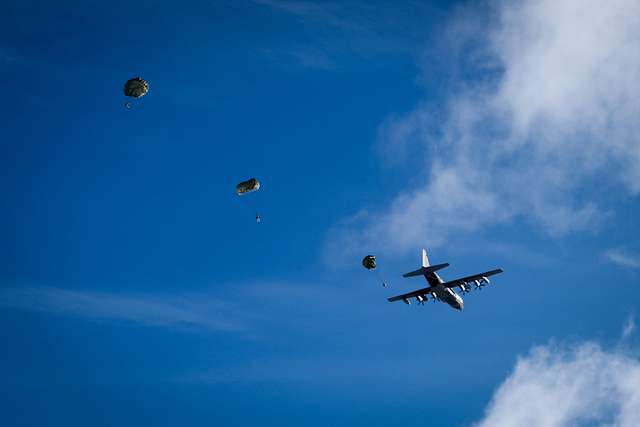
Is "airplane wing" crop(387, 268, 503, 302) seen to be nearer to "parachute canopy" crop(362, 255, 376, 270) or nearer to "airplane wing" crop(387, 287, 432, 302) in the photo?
"airplane wing" crop(387, 287, 432, 302)

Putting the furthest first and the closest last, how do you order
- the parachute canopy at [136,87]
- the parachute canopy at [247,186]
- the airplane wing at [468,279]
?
the airplane wing at [468,279]
the parachute canopy at [247,186]
the parachute canopy at [136,87]

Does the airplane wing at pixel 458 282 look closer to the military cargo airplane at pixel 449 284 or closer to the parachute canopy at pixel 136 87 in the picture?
the military cargo airplane at pixel 449 284

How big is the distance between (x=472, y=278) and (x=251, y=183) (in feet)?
110

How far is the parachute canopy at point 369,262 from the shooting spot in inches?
2591

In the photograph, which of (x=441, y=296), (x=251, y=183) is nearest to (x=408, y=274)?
(x=441, y=296)

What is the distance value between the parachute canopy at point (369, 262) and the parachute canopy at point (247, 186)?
53.0ft

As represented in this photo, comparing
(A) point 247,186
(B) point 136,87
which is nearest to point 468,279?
(A) point 247,186

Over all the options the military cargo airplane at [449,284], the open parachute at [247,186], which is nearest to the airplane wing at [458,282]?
the military cargo airplane at [449,284]

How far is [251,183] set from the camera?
216ft

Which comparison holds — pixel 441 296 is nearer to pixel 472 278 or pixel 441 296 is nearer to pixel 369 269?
pixel 472 278

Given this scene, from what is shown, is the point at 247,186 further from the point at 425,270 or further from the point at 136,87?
the point at 425,270

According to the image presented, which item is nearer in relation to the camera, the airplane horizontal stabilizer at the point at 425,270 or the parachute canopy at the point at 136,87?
the parachute canopy at the point at 136,87

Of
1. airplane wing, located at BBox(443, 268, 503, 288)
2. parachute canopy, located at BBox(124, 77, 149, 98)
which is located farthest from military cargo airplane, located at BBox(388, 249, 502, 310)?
parachute canopy, located at BBox(124, 77, 149, 98)

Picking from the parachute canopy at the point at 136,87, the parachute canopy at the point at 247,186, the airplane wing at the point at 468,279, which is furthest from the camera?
the airplane wing at the point at 468,279
